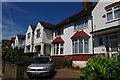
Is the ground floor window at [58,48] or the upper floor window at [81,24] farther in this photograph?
the ground floor window at [58,48]

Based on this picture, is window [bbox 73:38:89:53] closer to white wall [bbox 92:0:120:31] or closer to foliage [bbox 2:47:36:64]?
white wall [bbox 92:0:120:31]

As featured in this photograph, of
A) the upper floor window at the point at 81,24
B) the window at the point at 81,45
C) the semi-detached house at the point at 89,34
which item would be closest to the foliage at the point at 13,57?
the semi-detached house at the point at 89,34

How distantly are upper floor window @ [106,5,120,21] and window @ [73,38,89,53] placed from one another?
407 centimetres

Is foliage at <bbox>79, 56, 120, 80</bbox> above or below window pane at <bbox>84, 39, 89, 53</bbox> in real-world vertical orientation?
below

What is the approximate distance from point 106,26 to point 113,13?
156cm

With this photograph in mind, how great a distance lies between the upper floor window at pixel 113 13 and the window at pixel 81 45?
4.07 m

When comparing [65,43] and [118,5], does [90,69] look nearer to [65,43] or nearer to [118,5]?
[118,5]

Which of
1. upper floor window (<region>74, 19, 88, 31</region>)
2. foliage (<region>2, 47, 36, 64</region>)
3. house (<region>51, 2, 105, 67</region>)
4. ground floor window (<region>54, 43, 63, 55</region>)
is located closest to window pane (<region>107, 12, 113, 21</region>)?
house (<region>51, 2, 105, 67</region>)

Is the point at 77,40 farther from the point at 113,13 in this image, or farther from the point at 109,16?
the point at 113,13

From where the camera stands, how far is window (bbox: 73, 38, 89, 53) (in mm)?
13394

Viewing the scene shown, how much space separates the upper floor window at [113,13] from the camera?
10.4 metres

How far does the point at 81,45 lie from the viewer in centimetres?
1403

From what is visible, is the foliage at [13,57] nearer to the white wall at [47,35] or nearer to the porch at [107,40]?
the white wall at [47,35]

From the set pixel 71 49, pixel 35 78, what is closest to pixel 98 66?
pixel 35 78
